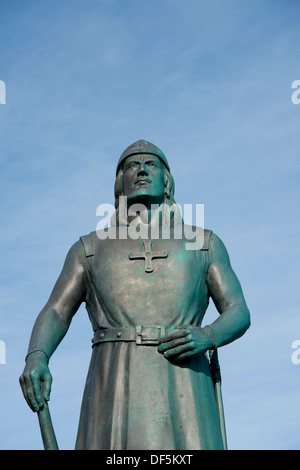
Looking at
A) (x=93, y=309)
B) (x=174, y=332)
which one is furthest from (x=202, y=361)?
(x=93, y=309)

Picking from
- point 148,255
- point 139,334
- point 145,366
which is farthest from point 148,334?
point 148,255

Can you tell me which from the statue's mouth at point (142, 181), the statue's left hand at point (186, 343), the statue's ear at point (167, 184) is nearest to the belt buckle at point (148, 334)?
the statue's left hand at point (186, 343)

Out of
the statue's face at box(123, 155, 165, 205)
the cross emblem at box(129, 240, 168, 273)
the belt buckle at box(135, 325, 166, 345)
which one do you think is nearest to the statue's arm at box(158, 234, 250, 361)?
the belt buckle at box(135, 325, 166, 345)

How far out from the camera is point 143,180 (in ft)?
49.6

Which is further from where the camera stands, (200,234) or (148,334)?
(200,234)

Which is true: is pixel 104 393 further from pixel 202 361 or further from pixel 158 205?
pixel 158 205

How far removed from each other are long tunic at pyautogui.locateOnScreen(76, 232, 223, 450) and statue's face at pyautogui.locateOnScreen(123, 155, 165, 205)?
0.71m

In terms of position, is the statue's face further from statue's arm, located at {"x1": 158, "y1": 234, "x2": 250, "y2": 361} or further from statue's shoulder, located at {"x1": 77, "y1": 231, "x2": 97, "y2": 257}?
statue's arm, located at {"x1": 158, "y1": 234, "x2": 250, "y2": 361}

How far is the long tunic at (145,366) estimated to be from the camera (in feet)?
43.8

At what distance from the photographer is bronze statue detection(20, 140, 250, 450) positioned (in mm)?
13430

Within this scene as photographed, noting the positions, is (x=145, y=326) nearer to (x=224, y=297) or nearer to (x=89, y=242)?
(x=224, y=297)

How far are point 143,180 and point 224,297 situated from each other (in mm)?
1966

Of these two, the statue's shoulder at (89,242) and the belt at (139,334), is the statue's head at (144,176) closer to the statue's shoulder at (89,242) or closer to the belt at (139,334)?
the statue's shoulder at (89,242)

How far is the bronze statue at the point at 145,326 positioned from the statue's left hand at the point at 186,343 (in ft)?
0.04
